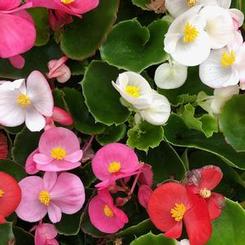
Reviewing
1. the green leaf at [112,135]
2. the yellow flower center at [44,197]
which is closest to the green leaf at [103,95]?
the green leaf at [112,135]

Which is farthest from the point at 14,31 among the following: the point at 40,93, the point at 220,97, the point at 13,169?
the point at 220,97

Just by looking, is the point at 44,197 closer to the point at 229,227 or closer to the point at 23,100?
the point at 23,100

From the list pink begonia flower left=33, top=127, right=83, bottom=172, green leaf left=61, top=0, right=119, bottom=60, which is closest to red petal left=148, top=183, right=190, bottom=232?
pink begonia flower left=33, top=127, right=83, bottom=172

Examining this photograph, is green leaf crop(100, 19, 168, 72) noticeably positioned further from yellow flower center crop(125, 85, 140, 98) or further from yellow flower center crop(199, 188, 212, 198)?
yellow flower center crop(199, 188, 212, 198)

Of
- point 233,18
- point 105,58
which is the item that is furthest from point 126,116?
point 233,18

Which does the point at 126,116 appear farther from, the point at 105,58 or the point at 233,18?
the point at 233,18

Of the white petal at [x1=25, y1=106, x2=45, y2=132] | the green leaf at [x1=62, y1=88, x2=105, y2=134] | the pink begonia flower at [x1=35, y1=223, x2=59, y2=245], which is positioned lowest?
the pink begonia flower at [x1=35, y1=223, x2=59, y2=245]
